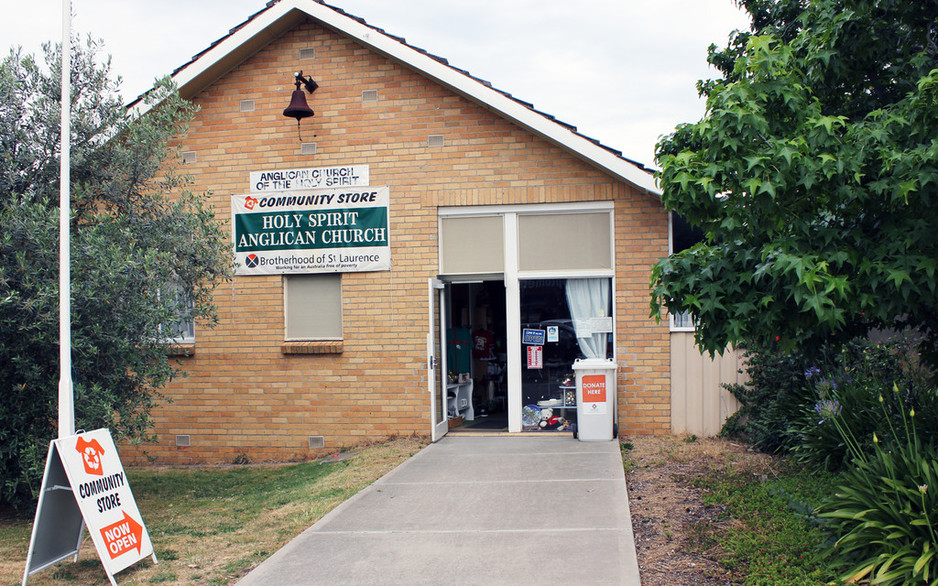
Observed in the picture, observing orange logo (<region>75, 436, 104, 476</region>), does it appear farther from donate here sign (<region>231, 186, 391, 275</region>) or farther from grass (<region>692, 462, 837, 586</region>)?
donate here sign (<region>231, 186, 391, 275</region>)

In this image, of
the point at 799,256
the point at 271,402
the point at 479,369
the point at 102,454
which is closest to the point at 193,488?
the point at 271,402

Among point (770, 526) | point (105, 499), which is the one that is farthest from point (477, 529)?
point (105, 499)

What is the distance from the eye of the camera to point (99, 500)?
6020 millimetres

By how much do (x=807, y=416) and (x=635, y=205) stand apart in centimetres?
364

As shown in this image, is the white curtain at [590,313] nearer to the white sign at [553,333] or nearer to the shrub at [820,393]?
the white sign at [553,333]

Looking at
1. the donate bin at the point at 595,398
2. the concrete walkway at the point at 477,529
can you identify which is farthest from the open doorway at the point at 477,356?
the concrete walkway at the point at 477,529

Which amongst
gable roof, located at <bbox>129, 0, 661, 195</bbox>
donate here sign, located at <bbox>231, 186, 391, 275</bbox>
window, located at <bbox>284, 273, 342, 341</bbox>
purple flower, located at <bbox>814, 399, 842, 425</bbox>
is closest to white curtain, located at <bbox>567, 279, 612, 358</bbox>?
gable roof, located at <bbox>129, 0, 661, 195</bbox>

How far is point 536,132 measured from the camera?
11.0 m

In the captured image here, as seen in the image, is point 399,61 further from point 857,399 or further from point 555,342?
point 857,399

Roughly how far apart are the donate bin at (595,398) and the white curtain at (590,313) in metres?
0.56

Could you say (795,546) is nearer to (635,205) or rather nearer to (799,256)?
(799,256)

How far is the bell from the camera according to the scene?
10859 millimetres

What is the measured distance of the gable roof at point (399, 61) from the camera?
10484 millimetres

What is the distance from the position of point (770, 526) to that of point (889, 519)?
132cm
